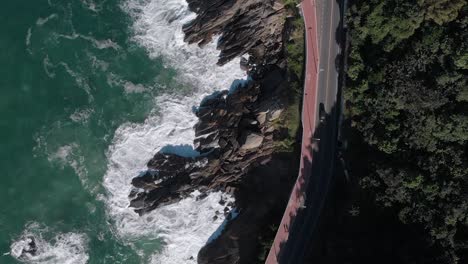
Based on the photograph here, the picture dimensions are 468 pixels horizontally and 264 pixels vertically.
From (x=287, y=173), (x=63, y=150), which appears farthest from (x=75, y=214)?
(x=287, y=173)

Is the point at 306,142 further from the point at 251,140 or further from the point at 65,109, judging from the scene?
the point at 65,109

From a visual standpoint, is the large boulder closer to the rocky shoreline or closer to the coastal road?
the rocky shoreline

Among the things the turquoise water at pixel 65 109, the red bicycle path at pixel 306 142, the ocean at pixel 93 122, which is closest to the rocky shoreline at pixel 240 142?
the red bicycle path at pixel 306 142

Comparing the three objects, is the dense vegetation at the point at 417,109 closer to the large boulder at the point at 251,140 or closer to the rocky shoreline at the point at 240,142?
the rocky shoreline at the point at 240,142

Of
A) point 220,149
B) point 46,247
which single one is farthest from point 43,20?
point 46,247

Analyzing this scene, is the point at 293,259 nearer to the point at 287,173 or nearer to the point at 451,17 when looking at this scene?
the point at 287,173
